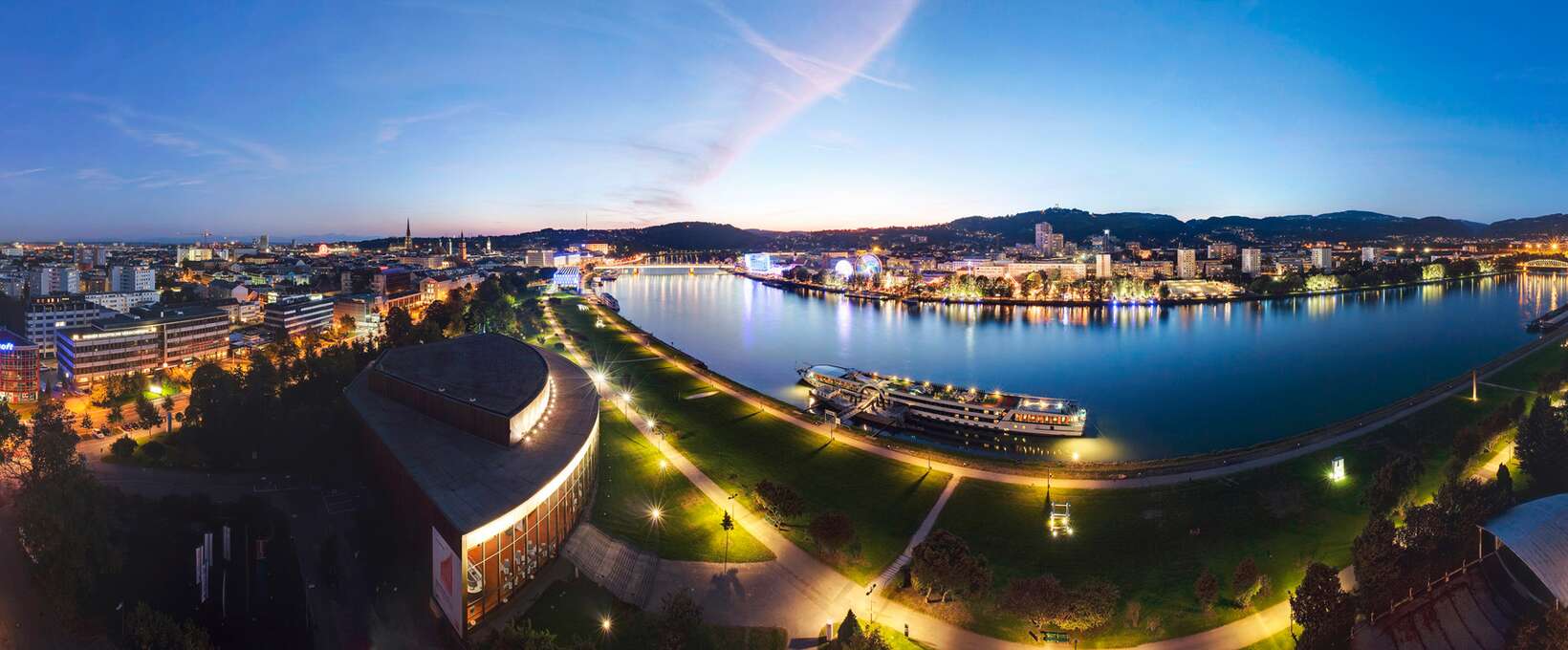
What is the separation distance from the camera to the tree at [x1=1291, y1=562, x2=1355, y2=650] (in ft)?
19.0

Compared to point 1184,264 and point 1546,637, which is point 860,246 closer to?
point 1184,264

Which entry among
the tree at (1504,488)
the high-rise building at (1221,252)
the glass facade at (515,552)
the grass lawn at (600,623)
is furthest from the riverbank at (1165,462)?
the high-rise building at (1221,252)

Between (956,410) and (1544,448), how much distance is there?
27.7 feet

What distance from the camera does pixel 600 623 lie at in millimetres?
6273

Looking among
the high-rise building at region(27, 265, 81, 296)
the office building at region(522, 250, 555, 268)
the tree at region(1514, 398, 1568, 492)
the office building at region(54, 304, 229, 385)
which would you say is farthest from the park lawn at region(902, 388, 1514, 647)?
the office building at region(522, 250, 555, 268)

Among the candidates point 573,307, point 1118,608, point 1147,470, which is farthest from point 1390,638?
point 573,307

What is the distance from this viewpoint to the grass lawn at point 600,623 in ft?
19.9

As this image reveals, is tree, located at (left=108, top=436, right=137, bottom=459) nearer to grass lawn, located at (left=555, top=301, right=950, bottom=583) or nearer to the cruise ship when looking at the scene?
grass lawn, located at (left=555, top=301, right=950, bottom=583)

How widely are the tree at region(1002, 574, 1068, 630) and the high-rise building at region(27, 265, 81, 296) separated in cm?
3599

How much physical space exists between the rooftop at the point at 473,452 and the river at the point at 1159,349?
28.5 feet

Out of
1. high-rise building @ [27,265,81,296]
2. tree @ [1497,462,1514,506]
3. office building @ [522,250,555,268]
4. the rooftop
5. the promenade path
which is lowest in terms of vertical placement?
the promenade path

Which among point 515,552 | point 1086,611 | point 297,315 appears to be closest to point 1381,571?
point 1086,611

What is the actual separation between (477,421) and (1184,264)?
58.1 m

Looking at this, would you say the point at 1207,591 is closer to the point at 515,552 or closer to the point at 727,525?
the point at 727,525
